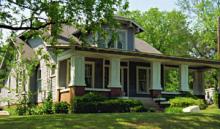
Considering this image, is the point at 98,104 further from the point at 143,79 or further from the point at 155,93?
the point at 143,79

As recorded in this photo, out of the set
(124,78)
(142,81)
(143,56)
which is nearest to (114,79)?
(143,56)

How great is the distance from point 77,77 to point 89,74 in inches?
137

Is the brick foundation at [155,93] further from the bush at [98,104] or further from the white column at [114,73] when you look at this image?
the bush at [98,104]

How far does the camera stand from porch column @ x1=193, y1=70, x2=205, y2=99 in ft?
110

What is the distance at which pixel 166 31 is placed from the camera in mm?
57406

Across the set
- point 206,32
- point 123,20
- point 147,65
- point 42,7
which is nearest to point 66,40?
point 123,20

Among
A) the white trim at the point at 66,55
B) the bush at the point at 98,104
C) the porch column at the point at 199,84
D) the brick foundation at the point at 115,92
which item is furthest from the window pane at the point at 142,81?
the white trim at the point at 66,55

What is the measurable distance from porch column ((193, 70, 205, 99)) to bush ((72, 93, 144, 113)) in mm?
10892

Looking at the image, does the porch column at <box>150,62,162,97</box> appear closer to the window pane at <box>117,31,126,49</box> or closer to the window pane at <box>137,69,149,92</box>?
the window pane at <box>137,69,149,92</box>

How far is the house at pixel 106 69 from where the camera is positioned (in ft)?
81.6

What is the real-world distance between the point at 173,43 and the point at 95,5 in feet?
121

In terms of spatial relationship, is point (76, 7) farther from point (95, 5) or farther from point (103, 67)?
point (103, 67)

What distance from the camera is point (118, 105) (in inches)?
928

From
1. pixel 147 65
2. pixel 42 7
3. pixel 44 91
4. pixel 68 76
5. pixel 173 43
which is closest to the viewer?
pixel 42 7
